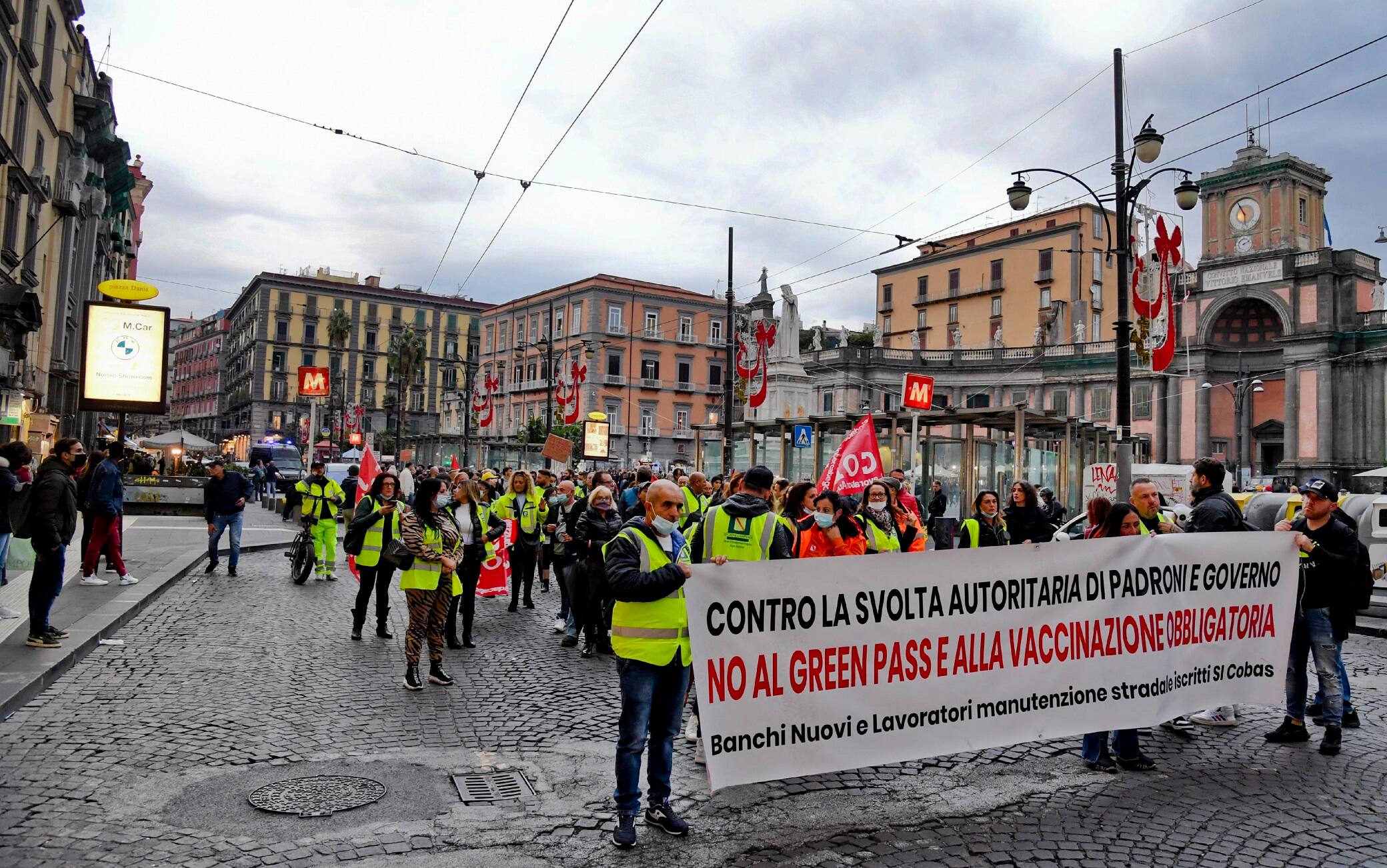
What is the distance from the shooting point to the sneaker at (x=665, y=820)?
15.1 feet

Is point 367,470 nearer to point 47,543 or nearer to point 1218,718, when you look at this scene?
point 47,543

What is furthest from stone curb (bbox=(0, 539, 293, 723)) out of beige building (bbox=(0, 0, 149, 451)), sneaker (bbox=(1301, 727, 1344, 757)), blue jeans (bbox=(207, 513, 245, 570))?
beige building (bbox=(0, 0, 149, 451))

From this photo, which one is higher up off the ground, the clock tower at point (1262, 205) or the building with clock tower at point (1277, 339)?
the clock tower at point (1262, 205)

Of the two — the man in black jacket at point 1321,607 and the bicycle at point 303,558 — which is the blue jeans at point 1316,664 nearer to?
the man in black jacket at point 1321,607

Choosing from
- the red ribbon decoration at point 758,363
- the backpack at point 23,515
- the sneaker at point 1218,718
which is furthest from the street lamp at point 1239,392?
the backpack at point 23,515

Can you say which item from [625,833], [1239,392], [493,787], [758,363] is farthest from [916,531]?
[1239,392]

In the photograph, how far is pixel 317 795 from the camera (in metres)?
5.05

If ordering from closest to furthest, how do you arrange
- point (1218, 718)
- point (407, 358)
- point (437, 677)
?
1. point (1218, 718)
2. point (437, 677)
3. point (407, 358)

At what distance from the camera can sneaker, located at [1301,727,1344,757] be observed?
606 cm

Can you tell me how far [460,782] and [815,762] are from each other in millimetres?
1951

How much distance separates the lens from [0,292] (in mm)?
18656

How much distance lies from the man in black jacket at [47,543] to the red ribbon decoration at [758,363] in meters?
15.2

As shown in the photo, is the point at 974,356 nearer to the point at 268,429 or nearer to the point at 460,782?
the point at 460,782

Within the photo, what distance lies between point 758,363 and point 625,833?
18.5 metres
